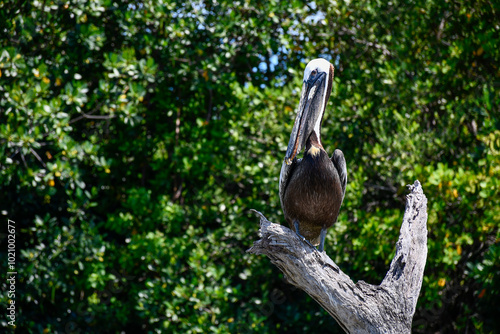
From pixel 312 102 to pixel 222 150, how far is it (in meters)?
3.44

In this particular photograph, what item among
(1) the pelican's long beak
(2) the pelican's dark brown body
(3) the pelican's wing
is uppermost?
(1) the pelican's long beak

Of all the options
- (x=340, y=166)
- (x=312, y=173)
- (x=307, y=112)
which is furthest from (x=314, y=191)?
(x=307, y=112)

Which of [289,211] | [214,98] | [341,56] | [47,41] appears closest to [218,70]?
[214,98]

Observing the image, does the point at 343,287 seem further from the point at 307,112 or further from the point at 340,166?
the point at 307,112

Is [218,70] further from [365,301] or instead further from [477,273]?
[365,301]

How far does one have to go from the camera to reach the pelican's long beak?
4.37 m

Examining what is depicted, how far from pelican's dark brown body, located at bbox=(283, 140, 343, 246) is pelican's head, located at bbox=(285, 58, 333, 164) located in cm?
16

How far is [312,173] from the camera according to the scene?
4.20 metres

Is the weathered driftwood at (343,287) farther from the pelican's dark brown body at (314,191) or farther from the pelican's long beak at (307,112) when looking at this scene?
the pelican's long beak at (307,112)

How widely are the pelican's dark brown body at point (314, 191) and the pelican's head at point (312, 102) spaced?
0.16 meters

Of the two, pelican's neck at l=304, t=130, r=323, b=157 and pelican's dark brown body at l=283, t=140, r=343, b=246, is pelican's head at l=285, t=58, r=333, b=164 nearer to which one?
→ pelican's neck at l=304, t=130, r=323, b=157

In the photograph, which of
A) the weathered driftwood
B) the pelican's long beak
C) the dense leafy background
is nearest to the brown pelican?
the pelican's long beak

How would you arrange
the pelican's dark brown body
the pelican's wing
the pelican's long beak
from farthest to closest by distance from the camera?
the pelican's wing < the pelican's long beak < the pelican's dark brown body

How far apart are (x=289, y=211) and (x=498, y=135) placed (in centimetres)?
283
